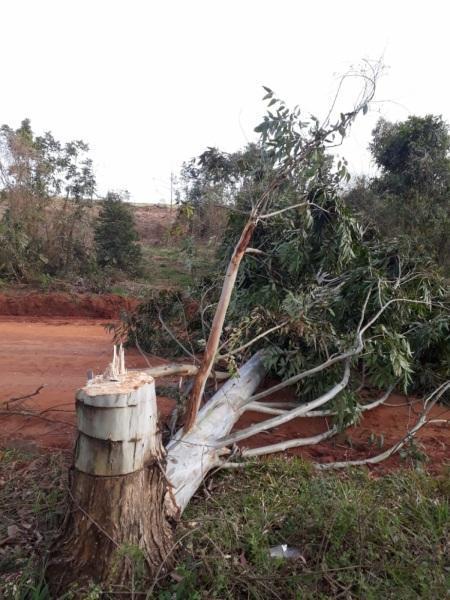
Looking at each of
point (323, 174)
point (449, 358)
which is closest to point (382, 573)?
point (449, 358)

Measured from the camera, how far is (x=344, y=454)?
3.79 meters

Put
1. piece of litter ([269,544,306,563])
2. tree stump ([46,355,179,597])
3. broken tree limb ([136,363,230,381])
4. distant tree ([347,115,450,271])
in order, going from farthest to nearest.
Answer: distant tree ([347,115,450,271]) < broken tree limb ([136,363,230,381]) < piece of litter ([269,544,306,563]) < tree stump ([46,355,179,597])

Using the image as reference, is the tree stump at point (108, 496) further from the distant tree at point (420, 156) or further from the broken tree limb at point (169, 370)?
the distant tree at point (420, 156)

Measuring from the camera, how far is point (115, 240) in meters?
13.4

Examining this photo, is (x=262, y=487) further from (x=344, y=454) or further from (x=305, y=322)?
(x=305, y=322)

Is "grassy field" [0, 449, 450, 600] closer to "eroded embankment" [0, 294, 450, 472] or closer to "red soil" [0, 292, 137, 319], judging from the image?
"eroded embankment" [0, 294, 450, 472]

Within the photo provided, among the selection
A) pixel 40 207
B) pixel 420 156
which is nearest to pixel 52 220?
pixel 40 207

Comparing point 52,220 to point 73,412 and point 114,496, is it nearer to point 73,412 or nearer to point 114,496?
point 73,412

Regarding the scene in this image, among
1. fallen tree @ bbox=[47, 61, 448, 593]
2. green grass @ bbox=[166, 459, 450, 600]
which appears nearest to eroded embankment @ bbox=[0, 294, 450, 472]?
fallen tree @ bbox=[47, 61, 448, 593]

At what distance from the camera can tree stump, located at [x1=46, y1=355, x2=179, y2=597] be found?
2.02 meters

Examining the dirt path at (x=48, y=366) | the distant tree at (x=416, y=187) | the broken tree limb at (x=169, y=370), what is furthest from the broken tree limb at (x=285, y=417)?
the distant tree at (x=416, y=187)

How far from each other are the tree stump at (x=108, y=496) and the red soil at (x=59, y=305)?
342 inches

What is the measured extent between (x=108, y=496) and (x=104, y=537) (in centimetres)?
18

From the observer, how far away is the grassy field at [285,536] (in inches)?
81.3
